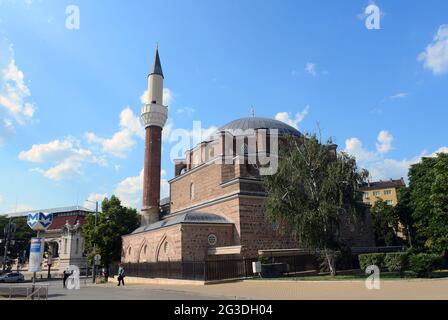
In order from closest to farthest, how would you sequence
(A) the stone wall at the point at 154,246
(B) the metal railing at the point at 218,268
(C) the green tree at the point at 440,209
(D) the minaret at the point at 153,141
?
1. (B) the metal railing at the point at 218,268
2. (A) the stone wall at the point at 154,246
3. (C) the green tree at the point at 440,209
4. (D) the minaret at the point at 153,141

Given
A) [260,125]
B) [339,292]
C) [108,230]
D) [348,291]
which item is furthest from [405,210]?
[339,292]

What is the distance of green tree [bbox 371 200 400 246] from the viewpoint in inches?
1711

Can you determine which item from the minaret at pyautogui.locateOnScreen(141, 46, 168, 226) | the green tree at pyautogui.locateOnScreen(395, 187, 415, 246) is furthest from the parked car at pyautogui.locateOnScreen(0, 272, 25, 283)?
the green tree at pyautogui.locateOnScreen(395, 187, 415, 246)

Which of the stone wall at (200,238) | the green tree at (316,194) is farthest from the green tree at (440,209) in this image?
the stone wall at (200,238)

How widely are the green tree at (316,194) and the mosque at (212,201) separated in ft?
15.0

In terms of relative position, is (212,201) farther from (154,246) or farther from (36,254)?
(36,254)

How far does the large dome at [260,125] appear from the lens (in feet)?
108

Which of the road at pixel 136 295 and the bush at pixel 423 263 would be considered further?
the bush at pixel 423 263

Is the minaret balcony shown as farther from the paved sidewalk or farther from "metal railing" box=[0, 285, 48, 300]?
the paved sidewalk

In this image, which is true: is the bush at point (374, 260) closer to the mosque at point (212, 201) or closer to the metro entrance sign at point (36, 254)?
the mosque at point (212, 201)

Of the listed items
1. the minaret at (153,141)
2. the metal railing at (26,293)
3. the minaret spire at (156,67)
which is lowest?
the metal railing at (26,293)

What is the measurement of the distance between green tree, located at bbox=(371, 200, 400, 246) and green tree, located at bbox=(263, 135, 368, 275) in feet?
86.4
